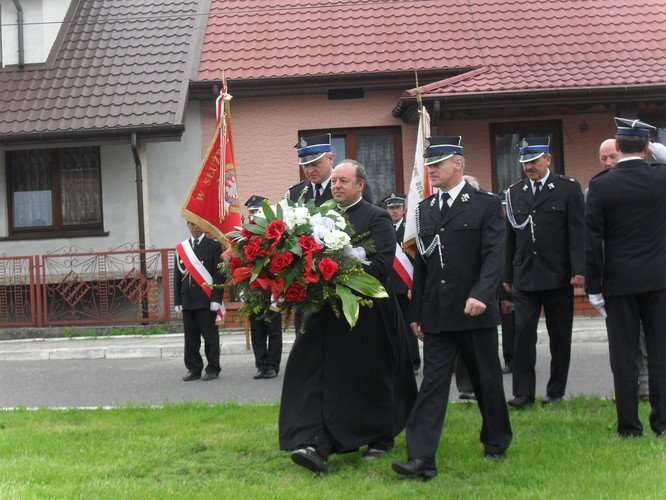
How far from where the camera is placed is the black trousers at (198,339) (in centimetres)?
1136

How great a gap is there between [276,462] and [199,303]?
201 inches

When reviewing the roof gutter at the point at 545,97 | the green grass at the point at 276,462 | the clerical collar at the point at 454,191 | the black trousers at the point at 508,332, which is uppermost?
the roof gutter at the point at 545,97

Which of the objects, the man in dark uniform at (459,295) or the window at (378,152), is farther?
the window at (378,152)

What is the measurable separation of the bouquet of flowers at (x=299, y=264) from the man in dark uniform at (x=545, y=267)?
243cm

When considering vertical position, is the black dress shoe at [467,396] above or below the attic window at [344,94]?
below

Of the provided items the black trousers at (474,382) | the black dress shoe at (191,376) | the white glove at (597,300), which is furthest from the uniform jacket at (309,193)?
the black dress shoe at (191,376)

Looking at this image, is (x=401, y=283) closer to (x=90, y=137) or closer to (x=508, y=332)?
(x=508, y=332)

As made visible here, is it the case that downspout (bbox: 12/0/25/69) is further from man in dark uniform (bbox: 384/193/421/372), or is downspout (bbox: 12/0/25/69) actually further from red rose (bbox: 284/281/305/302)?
red rose (bbox: 284/281/305/302)

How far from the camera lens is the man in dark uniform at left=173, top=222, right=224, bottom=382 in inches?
446

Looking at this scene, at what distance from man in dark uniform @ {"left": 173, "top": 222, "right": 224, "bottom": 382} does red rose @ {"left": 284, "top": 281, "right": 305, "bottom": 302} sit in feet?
17.1

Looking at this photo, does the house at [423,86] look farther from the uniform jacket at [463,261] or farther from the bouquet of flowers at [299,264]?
the bouquet of flowers at [299,264]

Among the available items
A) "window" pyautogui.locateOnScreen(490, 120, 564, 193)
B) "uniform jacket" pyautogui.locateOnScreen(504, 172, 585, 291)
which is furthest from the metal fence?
"uniform jacket" pyautogui.locateOnScreen(504, 172, 585, 291)

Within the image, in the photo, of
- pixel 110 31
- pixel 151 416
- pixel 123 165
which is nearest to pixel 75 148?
pixel 123 165

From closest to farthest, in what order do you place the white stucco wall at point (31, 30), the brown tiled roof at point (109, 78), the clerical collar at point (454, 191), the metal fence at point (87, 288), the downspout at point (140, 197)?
1. the clerical collar at point (454, 191)
2. the metal fence at point (87, 288)
3. the downspout at point (140, 197)
4. the brown tiled roof at point (109, 78)
5. the white stucco wall at point (31, 30)
